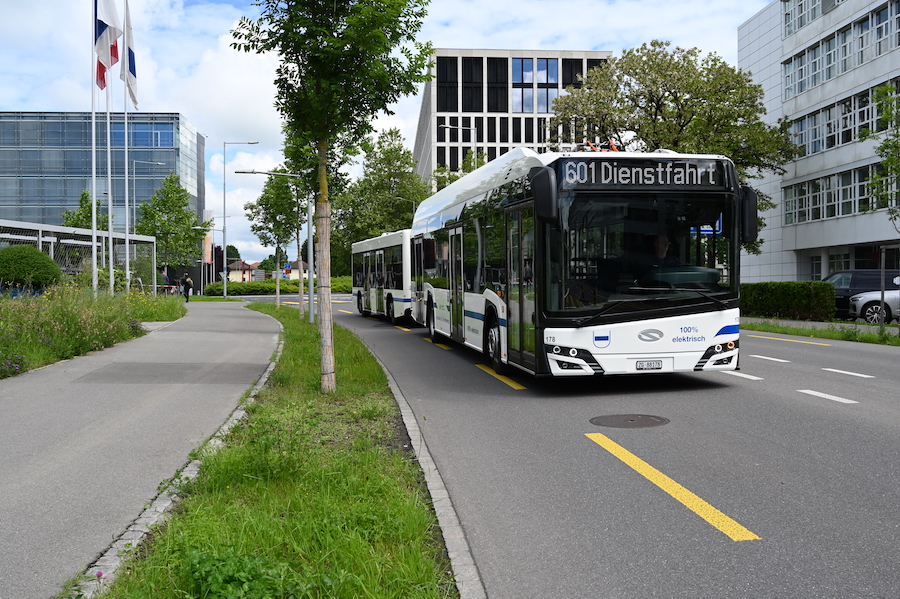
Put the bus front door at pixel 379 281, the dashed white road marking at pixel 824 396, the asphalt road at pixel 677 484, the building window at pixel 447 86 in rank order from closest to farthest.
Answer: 1. the asphalt road at pixel 677 484
2. the dashed white road marking at pixel 824 396
3. the bus front door at pixel 379 281
4. the building window at pixel 447 86

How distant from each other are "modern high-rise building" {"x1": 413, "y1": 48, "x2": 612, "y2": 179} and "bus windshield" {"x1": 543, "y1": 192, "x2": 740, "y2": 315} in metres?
73.4

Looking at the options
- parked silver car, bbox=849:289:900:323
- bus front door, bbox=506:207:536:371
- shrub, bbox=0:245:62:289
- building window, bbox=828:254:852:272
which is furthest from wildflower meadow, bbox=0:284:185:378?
building window, bbox=828:254:852:272

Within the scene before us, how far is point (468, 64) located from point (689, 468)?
8065 centimetres

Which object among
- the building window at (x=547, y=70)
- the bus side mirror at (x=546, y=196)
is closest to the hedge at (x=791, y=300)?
the bus side mirror at (x=546, y=196)

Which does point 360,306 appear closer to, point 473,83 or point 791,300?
point 791,300

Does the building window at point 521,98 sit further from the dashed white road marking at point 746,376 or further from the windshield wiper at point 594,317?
the windshield wiper at point 594,317

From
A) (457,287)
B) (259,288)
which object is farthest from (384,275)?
(259,288)

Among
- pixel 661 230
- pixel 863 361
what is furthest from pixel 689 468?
pixel 863 361

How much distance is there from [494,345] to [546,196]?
371cm

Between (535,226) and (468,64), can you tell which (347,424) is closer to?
(535,226)

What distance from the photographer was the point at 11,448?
6.97 meters

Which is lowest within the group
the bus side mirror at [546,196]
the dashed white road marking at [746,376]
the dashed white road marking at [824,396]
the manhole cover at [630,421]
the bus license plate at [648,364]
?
the manhole cover at [630,421]

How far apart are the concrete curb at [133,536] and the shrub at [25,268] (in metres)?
19.2

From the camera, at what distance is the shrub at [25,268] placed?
76.5ft
